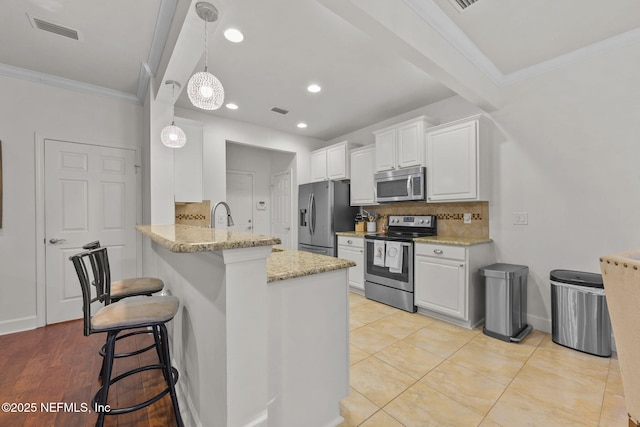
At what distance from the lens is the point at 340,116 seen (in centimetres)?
405

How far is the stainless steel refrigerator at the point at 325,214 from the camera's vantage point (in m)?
4.27

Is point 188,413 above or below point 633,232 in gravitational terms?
below

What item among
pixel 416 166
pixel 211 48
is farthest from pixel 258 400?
pixel 416 166

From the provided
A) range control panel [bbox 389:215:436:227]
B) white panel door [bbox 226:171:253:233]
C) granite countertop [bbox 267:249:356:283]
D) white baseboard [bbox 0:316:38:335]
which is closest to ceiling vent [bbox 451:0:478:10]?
granite countertop [bbox 267:249:356:283]

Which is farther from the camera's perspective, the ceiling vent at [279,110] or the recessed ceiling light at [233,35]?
the ceiling vent at [279,110]

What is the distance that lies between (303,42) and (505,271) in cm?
271

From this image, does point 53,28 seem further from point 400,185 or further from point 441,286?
point 441,286

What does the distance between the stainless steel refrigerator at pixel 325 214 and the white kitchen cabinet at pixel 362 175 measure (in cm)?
21

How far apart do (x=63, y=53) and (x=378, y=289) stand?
13.4 feet

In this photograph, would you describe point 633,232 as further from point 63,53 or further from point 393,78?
point 63,53

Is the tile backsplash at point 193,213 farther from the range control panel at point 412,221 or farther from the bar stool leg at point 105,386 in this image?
the range control panel at point 412,221

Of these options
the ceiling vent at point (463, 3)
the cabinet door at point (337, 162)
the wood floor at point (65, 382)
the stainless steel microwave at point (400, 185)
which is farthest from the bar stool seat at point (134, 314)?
the cabinet door at point (337, 162)

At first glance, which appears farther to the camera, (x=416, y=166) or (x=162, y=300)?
(x=416, y=166)

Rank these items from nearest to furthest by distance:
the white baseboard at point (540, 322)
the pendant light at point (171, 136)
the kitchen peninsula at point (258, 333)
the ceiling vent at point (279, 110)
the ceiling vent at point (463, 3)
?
the kitchen peninsula at point (258, 333)
the ceiling vent at point (463, 3)
the pendant light at point (171, 136)
the white baseboard at point (540, 322)
the ceiling vent at point (279, 110)
